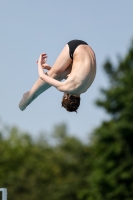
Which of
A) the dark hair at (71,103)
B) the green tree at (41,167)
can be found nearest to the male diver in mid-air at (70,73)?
the dark hair at (71,103)

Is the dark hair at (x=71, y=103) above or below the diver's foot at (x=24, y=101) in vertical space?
below

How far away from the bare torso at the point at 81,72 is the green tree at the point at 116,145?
3217cm

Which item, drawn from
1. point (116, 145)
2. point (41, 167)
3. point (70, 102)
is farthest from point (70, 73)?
point (41, 167)

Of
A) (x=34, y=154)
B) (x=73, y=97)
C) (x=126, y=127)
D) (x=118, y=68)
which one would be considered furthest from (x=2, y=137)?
(x=73, y=97)

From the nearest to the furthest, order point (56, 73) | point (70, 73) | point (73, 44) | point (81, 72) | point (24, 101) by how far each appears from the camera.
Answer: point (81, 72) → point (70, 73) → point (73, 44) → point (56, 73) → point (24, 101)

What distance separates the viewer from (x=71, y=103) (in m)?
9.98

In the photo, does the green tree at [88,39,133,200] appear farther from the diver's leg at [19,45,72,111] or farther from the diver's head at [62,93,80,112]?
the diver's head at [62,93,80,112]

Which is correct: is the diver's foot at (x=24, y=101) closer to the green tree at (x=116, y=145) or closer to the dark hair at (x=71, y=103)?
the dark hair at (x=71, y=103)

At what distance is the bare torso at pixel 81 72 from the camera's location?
32.2 feet

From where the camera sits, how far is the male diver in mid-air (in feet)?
32.3

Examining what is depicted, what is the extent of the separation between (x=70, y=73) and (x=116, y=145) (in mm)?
33732

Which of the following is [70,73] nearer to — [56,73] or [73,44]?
[56,73]

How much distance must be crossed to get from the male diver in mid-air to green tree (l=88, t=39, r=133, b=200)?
1251 inches

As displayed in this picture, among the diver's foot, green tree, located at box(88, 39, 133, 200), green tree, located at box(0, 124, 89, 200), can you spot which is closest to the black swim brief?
the diver's foot
